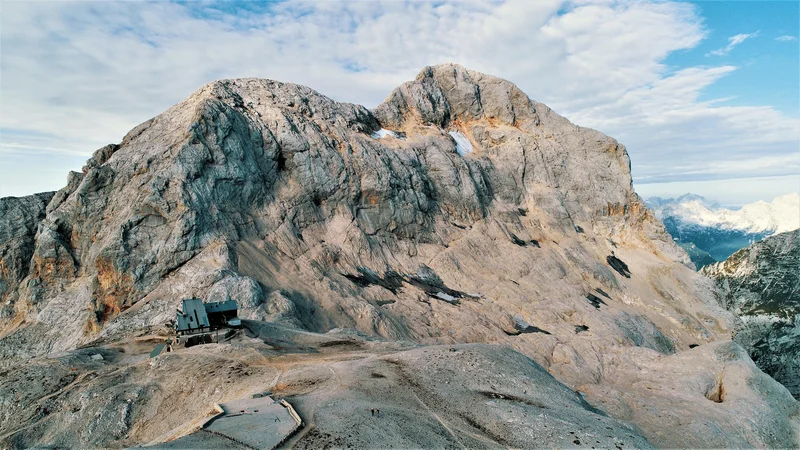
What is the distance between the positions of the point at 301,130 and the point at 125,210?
19.0 meters

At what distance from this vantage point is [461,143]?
68688 millimetres

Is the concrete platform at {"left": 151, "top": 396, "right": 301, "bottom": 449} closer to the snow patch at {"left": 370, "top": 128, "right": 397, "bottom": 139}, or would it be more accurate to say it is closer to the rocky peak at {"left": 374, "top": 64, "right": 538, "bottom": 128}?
the snow patch at {"left": 370, "top": 128, "right": 397, "bottom": 139}

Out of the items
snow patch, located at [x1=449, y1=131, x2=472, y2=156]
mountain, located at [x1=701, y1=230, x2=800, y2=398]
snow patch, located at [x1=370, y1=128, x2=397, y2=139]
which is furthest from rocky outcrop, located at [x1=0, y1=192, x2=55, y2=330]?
Answer: mountain, located at [x1=701, y1=230, x2=800, y2=398]

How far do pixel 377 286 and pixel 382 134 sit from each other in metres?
26.1

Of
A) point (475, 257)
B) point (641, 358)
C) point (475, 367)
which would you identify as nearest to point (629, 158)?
point (475, 257)

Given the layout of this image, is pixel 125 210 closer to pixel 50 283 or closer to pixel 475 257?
pixel 50 283

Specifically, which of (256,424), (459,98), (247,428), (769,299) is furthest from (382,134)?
(769,299)

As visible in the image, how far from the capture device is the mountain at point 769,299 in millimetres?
61594

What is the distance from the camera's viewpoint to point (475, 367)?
57.9 ft

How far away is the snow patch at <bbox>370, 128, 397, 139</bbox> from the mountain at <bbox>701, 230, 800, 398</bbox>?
1906 inches

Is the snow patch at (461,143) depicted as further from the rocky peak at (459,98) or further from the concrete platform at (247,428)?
the concrete platform at (247,428)

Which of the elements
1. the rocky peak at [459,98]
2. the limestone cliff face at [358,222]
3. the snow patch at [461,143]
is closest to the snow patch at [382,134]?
the limestone cliff face at [358,222]

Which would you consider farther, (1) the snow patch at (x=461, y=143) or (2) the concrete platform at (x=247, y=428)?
(1) the snow patch at (x=461, y=143)

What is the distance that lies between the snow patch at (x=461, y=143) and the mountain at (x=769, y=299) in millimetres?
38995
